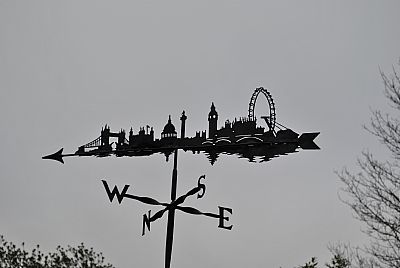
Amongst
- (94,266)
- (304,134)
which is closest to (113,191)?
(304,134)

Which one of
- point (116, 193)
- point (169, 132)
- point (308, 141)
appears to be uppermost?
point (169, 132)

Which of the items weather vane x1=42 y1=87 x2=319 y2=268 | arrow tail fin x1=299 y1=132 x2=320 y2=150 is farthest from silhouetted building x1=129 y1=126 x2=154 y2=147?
arrow tail fin x1=299 y1=132 x2=320 y2=150

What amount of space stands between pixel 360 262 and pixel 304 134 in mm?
4237

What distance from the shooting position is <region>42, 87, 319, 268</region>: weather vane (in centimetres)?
337

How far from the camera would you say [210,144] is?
11.5 feet

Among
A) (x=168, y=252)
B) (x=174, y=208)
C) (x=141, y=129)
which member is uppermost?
(x=141, y=129)

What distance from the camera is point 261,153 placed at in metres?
3.42

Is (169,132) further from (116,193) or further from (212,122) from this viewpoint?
(116,193)

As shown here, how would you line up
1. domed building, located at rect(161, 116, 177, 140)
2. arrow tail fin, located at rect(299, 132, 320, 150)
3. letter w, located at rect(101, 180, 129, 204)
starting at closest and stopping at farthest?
1. arrow tail fin, located at rect(299, 132, 320, 150)
2. domed building, located at rect(161, 116, 177, 140)
3. letter w, located at rect(101, 180, 129, 204)

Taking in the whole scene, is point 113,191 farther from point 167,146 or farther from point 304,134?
point 304,134

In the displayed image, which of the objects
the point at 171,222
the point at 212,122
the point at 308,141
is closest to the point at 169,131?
the point at 212,122

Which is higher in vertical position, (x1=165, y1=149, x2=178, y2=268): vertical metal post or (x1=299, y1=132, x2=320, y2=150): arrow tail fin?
(x1=299, y1=132, x2=320, y2=150): arrow tail fin

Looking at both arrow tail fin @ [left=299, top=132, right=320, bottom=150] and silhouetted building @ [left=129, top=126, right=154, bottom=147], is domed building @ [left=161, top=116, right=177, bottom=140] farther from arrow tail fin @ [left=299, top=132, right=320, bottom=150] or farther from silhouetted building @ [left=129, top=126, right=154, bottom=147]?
arrow tail fin @ [left=299, top=132, right=320, bottom=150]

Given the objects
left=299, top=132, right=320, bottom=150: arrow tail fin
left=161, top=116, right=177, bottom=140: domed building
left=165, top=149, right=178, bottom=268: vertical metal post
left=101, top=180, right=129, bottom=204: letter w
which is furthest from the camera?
left=101, top=180, right=129, bottom=204: letter w
